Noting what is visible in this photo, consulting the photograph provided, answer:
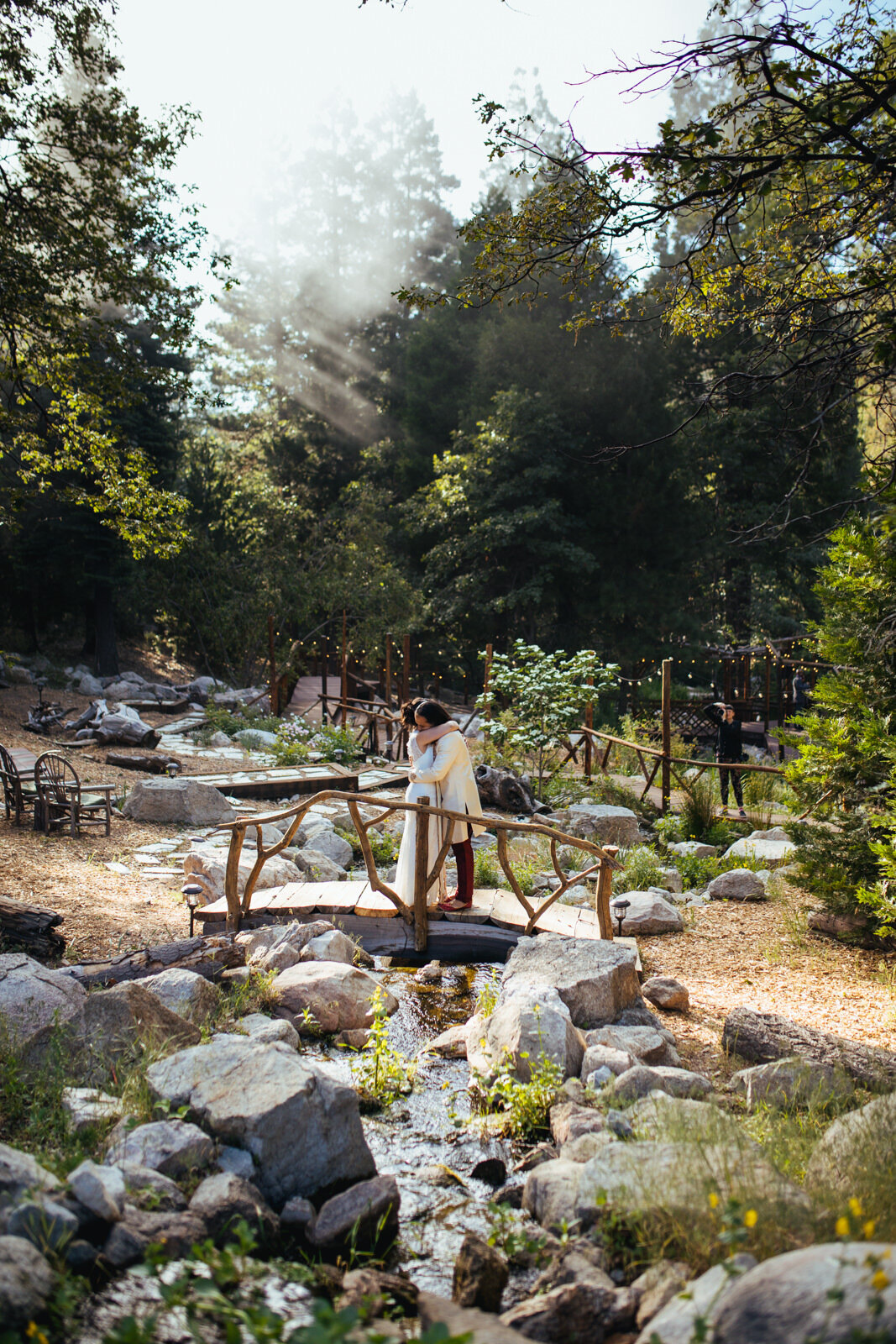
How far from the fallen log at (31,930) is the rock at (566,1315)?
12.9 ft

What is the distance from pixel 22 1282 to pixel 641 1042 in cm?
322

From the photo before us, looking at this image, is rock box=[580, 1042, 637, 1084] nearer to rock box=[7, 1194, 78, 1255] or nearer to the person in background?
rock box=[7, 1194, 78, 1255]

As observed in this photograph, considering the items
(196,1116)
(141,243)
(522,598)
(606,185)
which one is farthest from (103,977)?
(522,598)

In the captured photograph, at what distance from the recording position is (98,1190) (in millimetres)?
2732

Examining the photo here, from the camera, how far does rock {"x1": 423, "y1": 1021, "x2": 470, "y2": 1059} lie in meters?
4.85

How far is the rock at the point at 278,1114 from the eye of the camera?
3404 millimetres

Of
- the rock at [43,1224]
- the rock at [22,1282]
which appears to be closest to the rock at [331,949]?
the rock at [43,1224]

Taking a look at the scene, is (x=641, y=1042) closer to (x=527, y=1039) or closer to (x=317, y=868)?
(x=527, y=1039)

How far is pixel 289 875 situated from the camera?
751 centimetres

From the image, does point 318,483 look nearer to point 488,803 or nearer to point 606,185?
point 488,803

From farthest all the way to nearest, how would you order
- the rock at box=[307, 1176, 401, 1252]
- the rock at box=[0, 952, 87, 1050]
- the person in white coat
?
the person in white coat < the rock at box=[0, 952, 87, 1050] < the rock at box=[307, 1176, 401, 1252]

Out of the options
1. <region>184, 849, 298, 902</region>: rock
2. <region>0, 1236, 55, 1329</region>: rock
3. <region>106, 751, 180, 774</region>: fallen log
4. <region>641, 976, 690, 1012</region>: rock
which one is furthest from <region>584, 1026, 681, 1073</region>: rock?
<region>106, 751, 180, 774</region>: fallen log

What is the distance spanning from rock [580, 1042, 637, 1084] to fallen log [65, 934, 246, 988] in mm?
2205

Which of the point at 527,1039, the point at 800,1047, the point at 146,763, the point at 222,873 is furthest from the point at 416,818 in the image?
the point at 146,763
